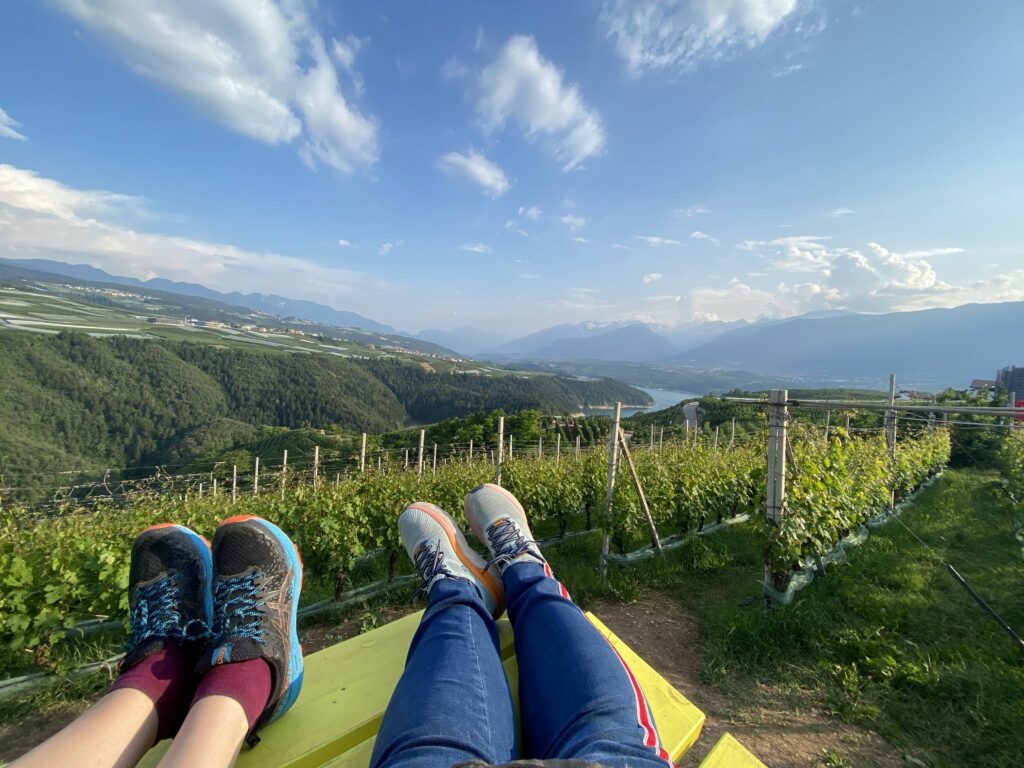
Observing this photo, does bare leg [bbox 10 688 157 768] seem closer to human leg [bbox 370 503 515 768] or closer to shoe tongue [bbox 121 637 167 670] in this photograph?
shoe tongue [bbox 121 637 167 670]

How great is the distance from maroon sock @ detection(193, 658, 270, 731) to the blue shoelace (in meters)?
0.95

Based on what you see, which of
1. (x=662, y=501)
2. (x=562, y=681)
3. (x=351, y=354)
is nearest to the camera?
(x=562, y=681)

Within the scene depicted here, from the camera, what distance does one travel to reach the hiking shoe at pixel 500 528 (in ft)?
6.44

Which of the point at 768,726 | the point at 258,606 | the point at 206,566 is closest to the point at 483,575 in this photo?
the point at 258,606

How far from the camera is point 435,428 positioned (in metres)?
54.4

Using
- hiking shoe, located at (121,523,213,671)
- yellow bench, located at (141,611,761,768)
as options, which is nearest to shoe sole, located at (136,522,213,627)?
hiking shoe, located at (121,523,213,671)

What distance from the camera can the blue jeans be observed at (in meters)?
1.03

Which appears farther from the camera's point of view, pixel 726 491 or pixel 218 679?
pixel 726 491

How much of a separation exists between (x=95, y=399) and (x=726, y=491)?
9779 cm

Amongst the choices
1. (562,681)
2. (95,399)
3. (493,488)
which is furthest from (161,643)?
(95,399)

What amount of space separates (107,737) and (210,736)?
0.29 m

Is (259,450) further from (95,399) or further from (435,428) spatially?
(95,399)

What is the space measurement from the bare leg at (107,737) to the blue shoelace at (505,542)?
1.23 metres

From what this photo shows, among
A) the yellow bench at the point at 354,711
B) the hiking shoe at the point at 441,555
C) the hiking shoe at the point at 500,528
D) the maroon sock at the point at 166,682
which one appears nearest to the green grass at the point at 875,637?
→ the yellow bench at the point at 354,711
